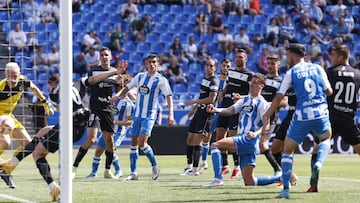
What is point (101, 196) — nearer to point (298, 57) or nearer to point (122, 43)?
point (298, 57)

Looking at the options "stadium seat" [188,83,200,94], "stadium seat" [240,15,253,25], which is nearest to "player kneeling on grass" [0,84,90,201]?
"stadium seat" [188,83,200,94]

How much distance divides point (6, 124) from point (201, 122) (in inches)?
215

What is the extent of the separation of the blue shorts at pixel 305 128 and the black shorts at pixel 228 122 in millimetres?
5045

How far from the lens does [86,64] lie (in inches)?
1182

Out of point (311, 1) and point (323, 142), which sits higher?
point (311, 1)

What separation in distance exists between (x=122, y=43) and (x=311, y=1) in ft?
26.2

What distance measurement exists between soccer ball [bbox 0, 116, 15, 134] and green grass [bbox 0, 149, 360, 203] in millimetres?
964

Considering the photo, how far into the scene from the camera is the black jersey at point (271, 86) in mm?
16080

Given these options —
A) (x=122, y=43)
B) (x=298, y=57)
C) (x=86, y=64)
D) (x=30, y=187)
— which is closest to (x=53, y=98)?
(x=30, y=187)

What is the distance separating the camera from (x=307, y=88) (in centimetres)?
1238

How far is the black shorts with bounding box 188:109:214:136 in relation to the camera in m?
18.5

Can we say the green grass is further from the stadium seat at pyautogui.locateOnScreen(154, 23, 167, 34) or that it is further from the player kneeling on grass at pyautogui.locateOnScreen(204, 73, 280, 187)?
the stadium seat at pyautogui.locateOnScreen(154, 23, 167, 34)

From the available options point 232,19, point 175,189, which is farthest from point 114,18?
point 175,189

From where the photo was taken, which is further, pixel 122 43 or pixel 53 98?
pixel 122 43
